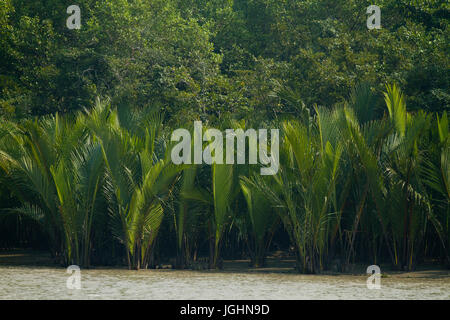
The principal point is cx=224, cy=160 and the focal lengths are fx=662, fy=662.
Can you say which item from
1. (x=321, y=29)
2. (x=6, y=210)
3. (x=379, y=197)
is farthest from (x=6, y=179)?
(x=321, y=29)

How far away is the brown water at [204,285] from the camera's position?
25.0 feet

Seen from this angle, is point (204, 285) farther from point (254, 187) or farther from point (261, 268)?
point (261, 268)

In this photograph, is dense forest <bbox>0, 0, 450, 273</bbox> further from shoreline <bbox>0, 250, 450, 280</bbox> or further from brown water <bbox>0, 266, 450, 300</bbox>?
brown water <bbox>0, 266, 450, 300</bbox>

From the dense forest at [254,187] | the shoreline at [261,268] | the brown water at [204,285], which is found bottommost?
the brown water at [204,285]

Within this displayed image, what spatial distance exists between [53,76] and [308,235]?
13188 mm

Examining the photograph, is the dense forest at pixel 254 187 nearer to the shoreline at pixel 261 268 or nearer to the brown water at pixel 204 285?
the shoreline at pixel 261 268

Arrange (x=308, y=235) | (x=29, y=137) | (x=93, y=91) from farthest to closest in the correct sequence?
(x=93, y=91) < (x=29, y=137) < (x=308, y=235)

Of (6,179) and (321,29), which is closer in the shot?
(6,179)

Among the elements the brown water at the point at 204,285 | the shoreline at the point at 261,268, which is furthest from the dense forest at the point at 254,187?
the brown water at the point at 204,285

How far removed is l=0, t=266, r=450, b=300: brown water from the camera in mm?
7613

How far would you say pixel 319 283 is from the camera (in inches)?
341

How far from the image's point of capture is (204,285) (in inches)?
334

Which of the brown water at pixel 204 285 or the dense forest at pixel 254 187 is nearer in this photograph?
the brown water at pixel 204 285
